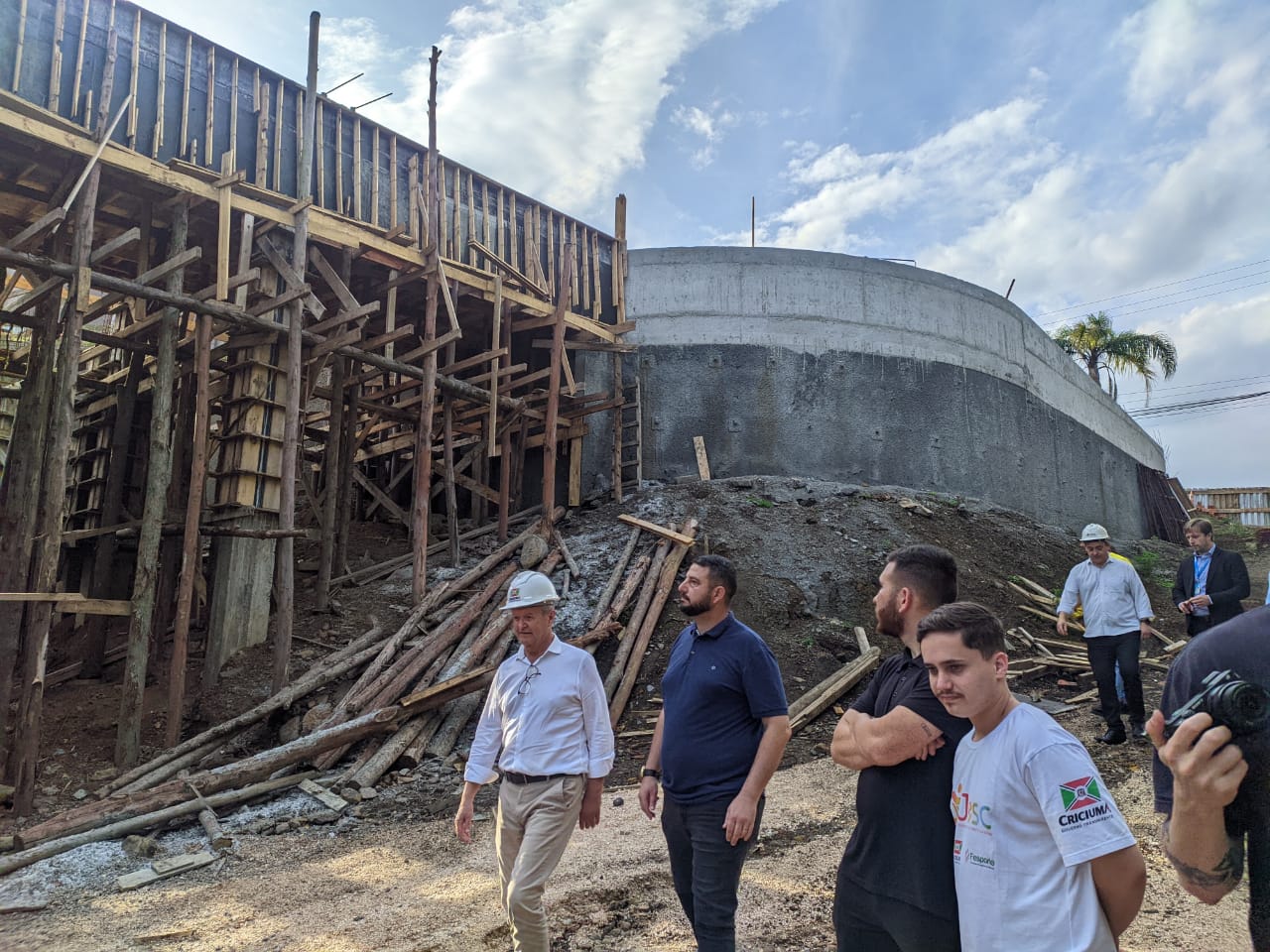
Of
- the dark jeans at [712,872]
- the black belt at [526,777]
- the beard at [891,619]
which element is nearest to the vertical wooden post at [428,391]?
the black belt at [526,777]

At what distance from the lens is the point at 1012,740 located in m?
2.07

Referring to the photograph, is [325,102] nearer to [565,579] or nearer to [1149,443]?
[565,579]

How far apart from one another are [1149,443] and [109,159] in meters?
29.4

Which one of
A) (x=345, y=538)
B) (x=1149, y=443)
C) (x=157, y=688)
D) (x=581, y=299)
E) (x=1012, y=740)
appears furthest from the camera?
(x=1149, y=443)

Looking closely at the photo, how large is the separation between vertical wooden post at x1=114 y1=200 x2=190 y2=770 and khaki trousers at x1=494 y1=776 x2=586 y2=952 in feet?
20.2

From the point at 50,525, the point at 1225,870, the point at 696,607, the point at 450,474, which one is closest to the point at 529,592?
the point at 696,607

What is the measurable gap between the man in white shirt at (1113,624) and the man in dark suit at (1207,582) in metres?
0.56

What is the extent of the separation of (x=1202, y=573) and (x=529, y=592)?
636cm

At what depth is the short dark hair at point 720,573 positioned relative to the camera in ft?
11.9

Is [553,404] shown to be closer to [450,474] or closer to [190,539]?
[450,474]

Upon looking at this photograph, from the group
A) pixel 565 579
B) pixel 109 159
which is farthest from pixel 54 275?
pixel 565 579

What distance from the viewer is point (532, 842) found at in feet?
11.8

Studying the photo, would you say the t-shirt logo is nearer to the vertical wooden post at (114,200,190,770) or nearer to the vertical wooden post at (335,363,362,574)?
the vertical wooden post at (114,200,190,770)

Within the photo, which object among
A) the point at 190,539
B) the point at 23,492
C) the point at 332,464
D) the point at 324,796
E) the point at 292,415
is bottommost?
the point at 324,796
